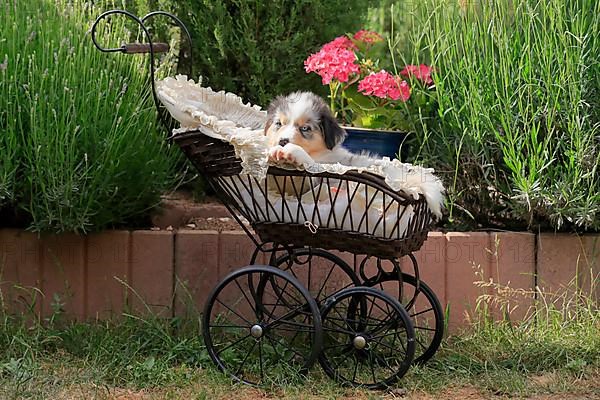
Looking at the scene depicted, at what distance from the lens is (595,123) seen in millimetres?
4176

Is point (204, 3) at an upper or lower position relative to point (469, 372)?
upper

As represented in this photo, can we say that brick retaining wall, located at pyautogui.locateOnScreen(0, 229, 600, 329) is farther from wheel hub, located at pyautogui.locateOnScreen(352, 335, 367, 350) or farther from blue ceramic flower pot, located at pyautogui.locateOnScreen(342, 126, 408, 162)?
wheel hub, located at pyautogui.locateOnScreen(352, 335, 367, 350)

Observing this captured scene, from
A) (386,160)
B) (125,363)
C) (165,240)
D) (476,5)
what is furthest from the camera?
(476,5)

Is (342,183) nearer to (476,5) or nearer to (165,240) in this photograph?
(165,240)

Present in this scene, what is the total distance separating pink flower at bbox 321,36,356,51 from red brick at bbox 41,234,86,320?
153cm

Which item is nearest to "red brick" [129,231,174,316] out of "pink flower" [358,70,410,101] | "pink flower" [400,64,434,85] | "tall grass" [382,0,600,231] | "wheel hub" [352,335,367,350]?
"wheel hub" [352,335,367,350]

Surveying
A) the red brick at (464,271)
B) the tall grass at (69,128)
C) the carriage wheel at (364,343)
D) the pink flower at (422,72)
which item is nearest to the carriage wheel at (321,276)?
the carriage wheel at (364,343)

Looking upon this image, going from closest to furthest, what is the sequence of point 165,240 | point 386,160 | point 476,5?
1. point 386,160
2. point 165,240
3. point 476,5

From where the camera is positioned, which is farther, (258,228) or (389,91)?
(389,91)

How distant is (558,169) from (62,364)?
2.36m

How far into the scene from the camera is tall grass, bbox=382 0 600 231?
4.09 metres

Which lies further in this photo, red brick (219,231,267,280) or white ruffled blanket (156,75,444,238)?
red brick (219,231,267,280)

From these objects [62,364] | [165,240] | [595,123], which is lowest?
[62,364]

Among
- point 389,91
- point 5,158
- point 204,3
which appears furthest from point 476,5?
point 5,158
